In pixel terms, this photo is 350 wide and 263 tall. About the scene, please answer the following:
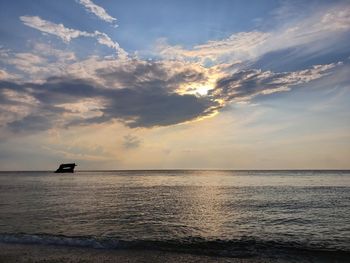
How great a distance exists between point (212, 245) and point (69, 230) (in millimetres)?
10161

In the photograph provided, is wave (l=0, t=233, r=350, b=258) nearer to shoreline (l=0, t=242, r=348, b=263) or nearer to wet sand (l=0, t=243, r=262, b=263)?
shoreline (l=0, t=242, r=348, b=263)

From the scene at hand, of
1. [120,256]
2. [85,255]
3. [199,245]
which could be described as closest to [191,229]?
[199,245]

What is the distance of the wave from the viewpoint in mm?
17625

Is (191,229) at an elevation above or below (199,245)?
above

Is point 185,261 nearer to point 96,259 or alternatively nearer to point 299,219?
point 96,259

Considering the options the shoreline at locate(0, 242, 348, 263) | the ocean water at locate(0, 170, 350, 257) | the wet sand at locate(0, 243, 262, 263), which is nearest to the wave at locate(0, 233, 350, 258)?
the ocean water at locate(0, 170, 350, 257)

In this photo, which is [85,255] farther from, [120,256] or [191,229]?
[191,229]

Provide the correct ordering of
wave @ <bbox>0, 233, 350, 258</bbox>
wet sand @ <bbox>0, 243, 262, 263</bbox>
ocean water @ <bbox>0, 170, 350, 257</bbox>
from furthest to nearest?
ocean water @ <bbox>0, 170, 350, 257</bbox>, wave @ <bbox>0, 233, 350, 258</bbox>, wet sand @ <bbox>0, 243, 262, 263</bbox>

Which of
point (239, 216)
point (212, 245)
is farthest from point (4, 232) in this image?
point (239, 216)

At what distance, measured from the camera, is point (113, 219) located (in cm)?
2866

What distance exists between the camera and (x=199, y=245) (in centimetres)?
1923

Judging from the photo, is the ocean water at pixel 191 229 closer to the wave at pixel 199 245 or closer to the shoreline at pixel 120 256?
the wave at pixel 199 245

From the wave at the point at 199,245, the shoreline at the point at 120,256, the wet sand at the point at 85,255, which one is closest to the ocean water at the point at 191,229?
the wave at the point at 199,245

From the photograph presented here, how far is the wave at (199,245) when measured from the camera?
57.8 feet
